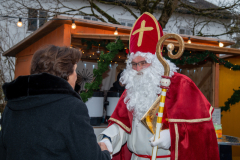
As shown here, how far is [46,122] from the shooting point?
1.36m

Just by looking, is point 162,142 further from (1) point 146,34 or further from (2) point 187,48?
(2) point 187,48

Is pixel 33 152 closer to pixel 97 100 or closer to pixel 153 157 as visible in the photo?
pixel 153 157

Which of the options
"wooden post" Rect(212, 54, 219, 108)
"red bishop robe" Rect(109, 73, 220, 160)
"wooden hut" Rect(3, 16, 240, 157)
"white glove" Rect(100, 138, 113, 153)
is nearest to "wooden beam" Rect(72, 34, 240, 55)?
"wooden hut" Rect(3, 16, 240, 157)

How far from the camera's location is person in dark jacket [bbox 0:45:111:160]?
1352mm

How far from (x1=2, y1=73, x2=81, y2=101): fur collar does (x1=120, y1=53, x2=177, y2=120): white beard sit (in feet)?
4.06

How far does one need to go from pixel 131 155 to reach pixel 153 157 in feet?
2.94

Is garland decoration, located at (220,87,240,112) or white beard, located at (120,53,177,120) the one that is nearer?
white beard, located at (120,53,177,120)

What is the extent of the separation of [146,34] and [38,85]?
168 cm

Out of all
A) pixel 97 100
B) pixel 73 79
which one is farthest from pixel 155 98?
pixel 97 100

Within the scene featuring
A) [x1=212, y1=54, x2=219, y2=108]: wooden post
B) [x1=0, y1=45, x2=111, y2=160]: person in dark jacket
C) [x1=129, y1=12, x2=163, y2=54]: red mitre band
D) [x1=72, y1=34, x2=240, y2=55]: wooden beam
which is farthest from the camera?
[x1=212, y1=54, x2=219, y2=108]: wooden post

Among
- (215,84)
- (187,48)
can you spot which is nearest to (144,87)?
(187,48)

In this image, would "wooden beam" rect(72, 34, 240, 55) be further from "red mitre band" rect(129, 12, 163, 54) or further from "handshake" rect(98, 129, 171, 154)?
"handshake" rect(98, 129, 171, 154)

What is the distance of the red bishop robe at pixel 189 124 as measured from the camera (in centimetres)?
→ 210

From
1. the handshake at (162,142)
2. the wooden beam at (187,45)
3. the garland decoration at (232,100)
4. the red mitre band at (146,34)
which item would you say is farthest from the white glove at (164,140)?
the garland decoration at (232,100)
